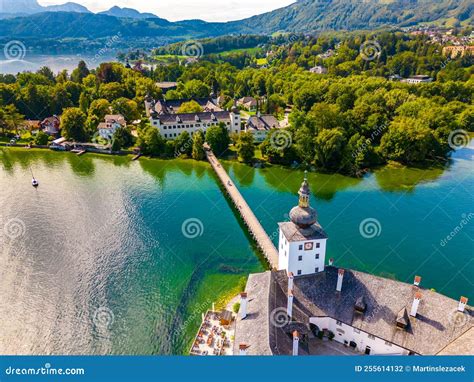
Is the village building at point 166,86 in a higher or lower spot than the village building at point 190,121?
higher

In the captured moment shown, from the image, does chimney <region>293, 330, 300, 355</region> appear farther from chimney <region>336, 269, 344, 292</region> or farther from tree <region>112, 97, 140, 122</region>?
Answer: tree <region>112, 97, 140, 122</region>

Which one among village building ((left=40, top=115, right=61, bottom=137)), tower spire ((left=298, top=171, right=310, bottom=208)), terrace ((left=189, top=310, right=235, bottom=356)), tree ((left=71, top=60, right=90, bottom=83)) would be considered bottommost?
terrace ((left=189, top=310, right=235, bottom=356))

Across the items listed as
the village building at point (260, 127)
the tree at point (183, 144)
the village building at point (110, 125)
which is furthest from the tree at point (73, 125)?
the village building at point (260, 127)

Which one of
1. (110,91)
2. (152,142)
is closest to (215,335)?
(152,142)

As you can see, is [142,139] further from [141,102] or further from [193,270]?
[193,270]

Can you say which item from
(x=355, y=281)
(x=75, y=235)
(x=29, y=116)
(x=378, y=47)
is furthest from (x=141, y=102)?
(x=378, y=47)

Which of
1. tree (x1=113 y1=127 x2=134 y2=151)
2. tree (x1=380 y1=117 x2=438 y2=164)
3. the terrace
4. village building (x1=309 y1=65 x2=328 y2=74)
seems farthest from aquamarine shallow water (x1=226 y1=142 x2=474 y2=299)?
village building (x1=309 y1=65 x2=328 y2=74)

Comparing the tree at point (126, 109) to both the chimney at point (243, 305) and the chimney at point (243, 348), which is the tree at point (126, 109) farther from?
the chimney at point (243, 348)
